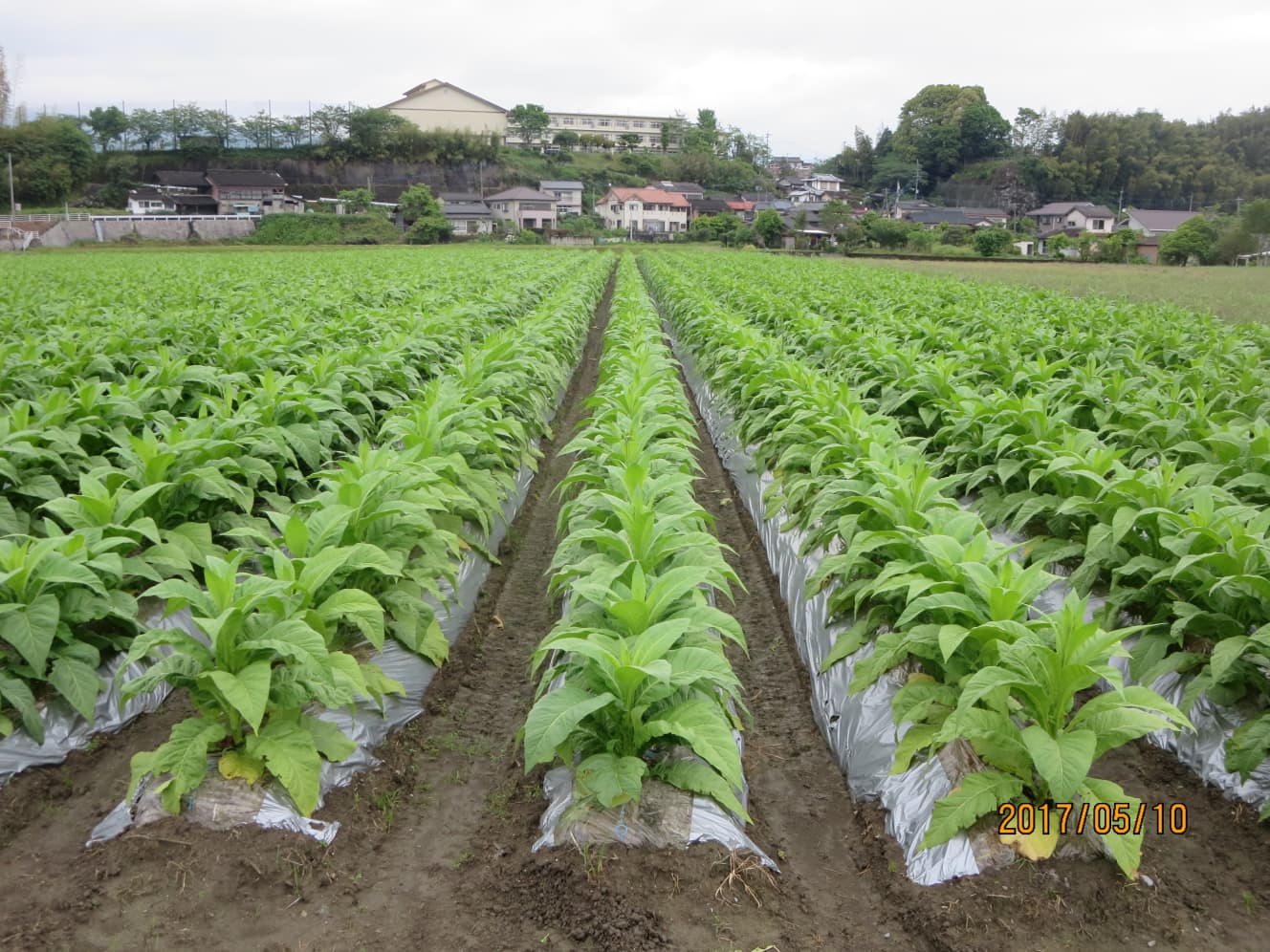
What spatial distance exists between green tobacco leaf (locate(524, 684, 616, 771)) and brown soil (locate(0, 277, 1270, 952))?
441 millimetres

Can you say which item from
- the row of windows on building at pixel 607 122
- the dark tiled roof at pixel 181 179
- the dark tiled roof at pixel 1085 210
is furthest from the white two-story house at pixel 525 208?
the row of windows on building at pixel 607 122

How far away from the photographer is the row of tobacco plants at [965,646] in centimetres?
313

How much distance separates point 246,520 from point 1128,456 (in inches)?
259

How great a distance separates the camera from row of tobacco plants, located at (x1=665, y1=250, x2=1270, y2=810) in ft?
12.8

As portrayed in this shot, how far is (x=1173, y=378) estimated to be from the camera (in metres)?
8.20

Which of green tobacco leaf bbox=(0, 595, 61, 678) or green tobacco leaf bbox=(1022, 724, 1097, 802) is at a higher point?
green tobacco leaf bbox=(0, 595, 61, 678)

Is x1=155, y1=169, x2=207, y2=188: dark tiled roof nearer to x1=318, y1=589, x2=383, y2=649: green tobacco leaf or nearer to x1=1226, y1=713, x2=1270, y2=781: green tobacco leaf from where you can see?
x1=318, y1=589, x2=383, y2=649: green tobacco leaf

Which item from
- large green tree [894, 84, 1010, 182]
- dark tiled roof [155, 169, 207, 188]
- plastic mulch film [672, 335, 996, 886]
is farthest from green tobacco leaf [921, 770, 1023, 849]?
large green tree [894, 84, 1010, 182]

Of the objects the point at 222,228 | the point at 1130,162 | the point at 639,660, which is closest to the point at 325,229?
the point at 222,228

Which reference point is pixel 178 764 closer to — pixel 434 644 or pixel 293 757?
pixel 293 757

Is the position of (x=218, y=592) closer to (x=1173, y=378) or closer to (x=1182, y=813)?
(x=1182, y=813)

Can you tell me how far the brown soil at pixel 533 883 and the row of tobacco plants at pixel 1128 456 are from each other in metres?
0.69

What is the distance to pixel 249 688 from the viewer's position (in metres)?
3.27

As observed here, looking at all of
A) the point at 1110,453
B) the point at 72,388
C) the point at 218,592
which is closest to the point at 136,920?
the point at 218,592
